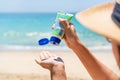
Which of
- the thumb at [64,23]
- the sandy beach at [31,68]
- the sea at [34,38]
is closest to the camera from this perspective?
the thumb at [64,23]

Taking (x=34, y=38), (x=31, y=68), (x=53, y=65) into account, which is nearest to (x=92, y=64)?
(x=53, y=65)

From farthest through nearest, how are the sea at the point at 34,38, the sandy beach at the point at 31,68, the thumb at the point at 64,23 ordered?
the sea at the point at 34,38, the sandy beach at the point at 31,68, the thumb at the point at 64,23

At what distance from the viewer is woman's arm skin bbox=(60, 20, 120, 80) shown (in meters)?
2.32

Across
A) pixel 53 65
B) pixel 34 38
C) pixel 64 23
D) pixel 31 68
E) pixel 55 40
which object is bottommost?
pixel 34 38

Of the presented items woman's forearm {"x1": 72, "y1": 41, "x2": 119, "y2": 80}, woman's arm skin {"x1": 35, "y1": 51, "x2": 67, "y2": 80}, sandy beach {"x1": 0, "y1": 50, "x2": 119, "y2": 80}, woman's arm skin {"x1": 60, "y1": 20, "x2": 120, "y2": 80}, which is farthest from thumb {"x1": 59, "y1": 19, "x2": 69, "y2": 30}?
sandy beach {"x1": 0, "y1": 50, "x2": 119, "y2": 80}

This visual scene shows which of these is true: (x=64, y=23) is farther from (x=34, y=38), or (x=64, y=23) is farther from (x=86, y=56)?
(x=34, y=38)

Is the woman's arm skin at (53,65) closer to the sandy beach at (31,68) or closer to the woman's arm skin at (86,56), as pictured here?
the woman's arm skin at (86,56)

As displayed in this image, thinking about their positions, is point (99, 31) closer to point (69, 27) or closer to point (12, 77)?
point (69, 27)

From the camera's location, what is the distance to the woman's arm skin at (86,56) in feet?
7.62

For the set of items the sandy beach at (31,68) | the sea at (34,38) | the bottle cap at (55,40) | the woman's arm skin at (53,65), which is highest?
the bottle cap at (55,40)

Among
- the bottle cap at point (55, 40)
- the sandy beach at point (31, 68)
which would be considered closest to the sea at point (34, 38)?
→ the bottle cap at point (55, 40)

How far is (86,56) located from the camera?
7.72 ft

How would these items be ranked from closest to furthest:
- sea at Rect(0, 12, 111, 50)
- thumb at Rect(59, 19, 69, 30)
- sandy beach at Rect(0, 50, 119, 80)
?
thumb at Rect(59, 19, 69, 30)
sandy beach at Rect(0, 50, 119, 80)
sea at Rect(0, 12, 111, 50)

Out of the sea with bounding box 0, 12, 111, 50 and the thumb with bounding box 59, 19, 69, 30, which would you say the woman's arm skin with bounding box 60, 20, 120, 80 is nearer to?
the thumb with bounding box 59, 19, 69, 30
